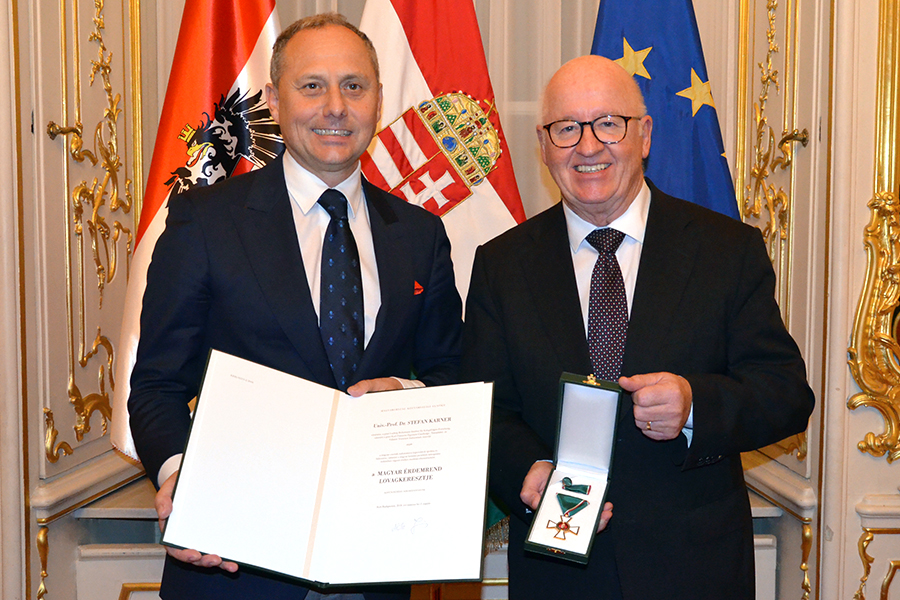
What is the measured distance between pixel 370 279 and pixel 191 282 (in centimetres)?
43

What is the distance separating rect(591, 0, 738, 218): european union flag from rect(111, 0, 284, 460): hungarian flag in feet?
4.51

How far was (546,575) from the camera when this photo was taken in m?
1.83

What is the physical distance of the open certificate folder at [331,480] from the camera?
4.90 feet

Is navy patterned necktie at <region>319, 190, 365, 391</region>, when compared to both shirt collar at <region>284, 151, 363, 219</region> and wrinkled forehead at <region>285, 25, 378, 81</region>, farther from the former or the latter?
wrinkled forehead at <region>285, 25, 378, 81</region>

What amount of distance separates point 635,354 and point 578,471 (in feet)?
1.01

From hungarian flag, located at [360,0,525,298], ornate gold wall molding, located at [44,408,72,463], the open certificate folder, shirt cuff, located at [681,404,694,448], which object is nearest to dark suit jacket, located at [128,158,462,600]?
the open certificate folder

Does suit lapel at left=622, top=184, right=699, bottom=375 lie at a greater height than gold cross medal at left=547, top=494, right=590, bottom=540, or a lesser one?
greater

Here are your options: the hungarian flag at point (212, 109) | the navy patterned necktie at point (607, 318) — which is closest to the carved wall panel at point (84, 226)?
the hungarian flag at point (212, 109)

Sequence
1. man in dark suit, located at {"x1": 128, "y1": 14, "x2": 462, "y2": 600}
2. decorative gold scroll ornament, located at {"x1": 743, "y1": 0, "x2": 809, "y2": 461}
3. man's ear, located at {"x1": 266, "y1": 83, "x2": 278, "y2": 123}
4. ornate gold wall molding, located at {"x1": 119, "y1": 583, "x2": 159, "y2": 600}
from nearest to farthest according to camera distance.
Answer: man in dark suit, located at {"x1": 128, "y1": 14, "x2": 462, "y2": 600}
man's ear, located at {"x1": 266, "y1": 83, "x2": 278, "y2": 123}
decorative gold scroll ornament, located at {"x1": 743, "y1": 0, "x2": 809, "y2": 461}
ornate gold wall molding, located at {"x1": 119, "y1": 583, "x2": 159, "y2": 600}

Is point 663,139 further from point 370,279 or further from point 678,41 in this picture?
point 370,279

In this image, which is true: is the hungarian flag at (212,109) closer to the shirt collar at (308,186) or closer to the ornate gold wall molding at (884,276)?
the shirt collar at (308,186)

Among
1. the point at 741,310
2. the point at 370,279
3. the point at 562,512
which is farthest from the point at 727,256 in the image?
the point at 370,279

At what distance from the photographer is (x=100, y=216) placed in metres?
3.02

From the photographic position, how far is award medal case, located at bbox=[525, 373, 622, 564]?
5.04 feet
